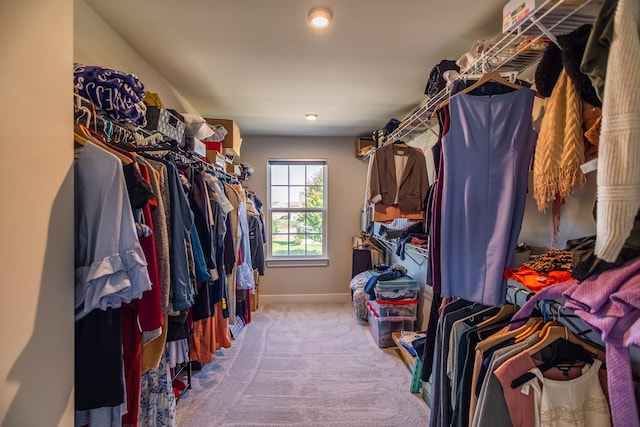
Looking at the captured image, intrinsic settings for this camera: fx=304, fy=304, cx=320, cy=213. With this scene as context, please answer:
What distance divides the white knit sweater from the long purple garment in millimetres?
521

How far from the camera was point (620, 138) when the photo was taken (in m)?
0.67

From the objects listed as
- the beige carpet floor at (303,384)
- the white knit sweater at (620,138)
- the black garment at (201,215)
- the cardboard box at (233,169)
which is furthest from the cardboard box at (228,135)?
the white knit sweater at (620,138)

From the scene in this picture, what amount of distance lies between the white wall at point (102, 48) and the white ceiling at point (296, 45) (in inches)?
2.0

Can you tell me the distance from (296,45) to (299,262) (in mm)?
2989

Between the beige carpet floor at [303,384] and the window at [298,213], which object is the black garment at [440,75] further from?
the window at [298,213]

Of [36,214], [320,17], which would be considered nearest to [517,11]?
[320,17]

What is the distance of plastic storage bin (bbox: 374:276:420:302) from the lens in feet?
9.25

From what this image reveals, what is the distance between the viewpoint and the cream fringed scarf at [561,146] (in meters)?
0.97

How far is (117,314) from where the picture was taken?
41.6 inches

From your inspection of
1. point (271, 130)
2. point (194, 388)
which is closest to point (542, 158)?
point (194, 388)

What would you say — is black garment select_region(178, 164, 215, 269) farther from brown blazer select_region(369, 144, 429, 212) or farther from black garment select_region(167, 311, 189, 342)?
brown blazer select_region(369, 144, 429, 212)

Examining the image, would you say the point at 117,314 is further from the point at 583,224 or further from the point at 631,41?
the point at 583,224

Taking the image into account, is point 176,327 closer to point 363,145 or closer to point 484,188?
point 484,188

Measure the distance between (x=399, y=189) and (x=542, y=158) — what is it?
4.60 ft
